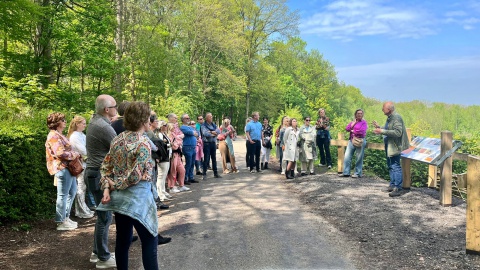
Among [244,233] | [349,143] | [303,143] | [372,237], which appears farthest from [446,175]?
[303,143]

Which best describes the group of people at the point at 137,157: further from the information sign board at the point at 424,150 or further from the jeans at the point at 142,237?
the information sign board at the point at 424,150

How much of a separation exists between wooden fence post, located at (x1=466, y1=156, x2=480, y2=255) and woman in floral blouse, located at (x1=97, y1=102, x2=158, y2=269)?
3.91 meters

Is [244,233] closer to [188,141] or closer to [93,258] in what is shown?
[93,258]

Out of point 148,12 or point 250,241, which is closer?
point 250,241

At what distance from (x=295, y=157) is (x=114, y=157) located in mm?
8379

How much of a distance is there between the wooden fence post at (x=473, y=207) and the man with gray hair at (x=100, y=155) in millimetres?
4452

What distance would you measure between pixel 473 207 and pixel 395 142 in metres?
3.50

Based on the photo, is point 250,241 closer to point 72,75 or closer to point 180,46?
point 72,75

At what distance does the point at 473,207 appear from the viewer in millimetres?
4859

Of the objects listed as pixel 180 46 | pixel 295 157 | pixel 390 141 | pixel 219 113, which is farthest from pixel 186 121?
pixel 219 113

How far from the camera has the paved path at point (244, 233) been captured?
4605 mm

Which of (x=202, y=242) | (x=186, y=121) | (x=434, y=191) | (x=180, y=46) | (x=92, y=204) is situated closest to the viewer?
(x=202, y=242)

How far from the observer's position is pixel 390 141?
8320 mm

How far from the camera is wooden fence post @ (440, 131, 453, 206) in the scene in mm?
7148
